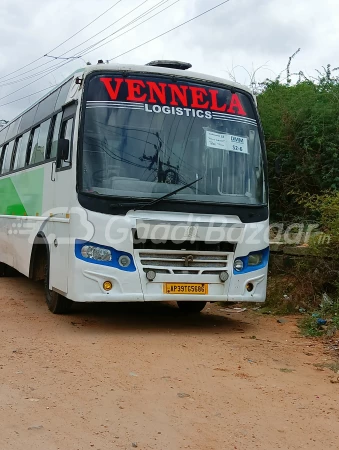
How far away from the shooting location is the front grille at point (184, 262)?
755cm

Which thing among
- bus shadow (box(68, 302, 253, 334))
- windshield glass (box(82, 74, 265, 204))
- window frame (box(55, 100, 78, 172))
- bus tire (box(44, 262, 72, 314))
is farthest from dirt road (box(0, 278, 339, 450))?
window frame (box(55, 100, 78, 172))

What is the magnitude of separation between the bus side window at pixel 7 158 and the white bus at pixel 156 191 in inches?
155

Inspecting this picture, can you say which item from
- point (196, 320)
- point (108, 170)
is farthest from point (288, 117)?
point (108, 170)

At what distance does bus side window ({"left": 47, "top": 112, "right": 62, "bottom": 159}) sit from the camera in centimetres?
868

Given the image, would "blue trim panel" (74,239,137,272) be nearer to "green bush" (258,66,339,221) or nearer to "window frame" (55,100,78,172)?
"window frame" (55,100,78,172)

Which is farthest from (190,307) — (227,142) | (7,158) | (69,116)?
(7,158)

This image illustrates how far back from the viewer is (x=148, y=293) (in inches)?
295

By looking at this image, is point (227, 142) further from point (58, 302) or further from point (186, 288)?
point (58, 302)

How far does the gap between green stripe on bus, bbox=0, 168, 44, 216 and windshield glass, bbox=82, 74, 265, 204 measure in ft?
6.34

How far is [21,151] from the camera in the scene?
36.9ft

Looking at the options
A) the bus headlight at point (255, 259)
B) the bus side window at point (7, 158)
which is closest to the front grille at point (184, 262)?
the bus headlight at point (255, 259)

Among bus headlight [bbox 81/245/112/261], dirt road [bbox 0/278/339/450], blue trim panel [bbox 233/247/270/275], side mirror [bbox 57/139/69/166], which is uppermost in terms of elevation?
side mirror [bbox 57/139/69/166]

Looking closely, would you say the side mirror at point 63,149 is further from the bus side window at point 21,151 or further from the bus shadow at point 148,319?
the bus side window at point 21,151

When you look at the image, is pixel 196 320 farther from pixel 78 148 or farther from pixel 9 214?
pixel 9 214
